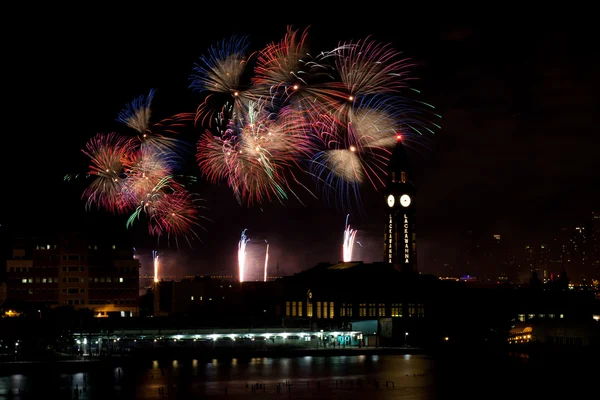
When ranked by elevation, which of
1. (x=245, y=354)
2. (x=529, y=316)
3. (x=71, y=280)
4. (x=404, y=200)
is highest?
(x=404, y=200)

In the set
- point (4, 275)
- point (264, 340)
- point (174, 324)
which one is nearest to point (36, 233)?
point (4, 275)

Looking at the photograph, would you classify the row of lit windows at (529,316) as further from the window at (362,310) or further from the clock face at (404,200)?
the clock face at (404,200)

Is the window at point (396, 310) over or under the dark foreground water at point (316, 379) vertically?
over

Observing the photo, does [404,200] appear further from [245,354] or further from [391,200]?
[245,354]

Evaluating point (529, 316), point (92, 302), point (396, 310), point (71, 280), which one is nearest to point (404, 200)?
point (529, 316)

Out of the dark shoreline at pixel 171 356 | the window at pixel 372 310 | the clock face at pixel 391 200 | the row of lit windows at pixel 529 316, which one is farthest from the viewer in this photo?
the clock face at pixel 391 200

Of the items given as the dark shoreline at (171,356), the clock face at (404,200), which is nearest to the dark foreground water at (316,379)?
the dark shoreline at (171,356)

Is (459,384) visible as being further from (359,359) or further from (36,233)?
(36,233)
